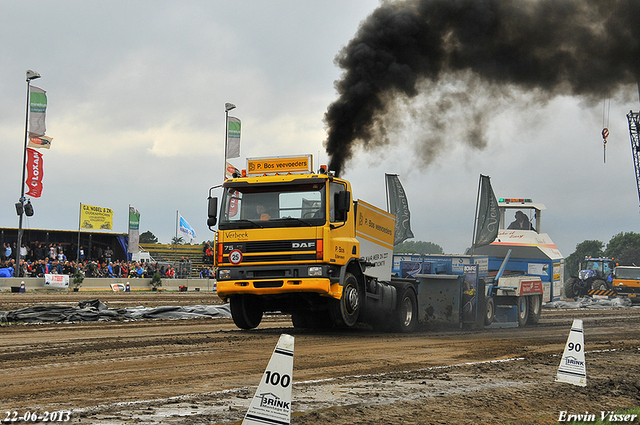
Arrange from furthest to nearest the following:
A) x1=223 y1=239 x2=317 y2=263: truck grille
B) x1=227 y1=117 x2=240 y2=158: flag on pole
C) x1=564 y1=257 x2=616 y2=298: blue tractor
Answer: x1=564 y1=257 x2=616 y2=298: blue tractor, x1=227 y1=117 x2=240 y2=158: flag on pole, x1=223 y1=239 x2=317 y2=263: truck grille

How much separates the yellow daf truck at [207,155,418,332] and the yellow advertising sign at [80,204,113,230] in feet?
101

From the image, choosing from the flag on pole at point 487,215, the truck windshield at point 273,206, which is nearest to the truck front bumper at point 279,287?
the truck windshield at point 273,206

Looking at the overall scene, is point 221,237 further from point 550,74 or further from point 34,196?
point 34,196

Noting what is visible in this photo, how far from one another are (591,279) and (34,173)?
3390cm

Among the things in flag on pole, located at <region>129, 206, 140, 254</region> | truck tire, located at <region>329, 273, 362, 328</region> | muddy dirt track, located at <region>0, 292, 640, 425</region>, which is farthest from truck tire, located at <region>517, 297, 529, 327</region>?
flag on pole, located at <region>129, 206, 140, 254</region>

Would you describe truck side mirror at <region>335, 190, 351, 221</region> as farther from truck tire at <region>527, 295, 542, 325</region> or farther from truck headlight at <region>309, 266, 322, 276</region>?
truck tire at <region>527, 295, 542, 325</region>

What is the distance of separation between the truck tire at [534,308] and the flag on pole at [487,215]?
2.17m

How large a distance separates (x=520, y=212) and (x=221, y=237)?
525 inches

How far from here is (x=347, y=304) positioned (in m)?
12.2

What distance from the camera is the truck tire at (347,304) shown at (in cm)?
1191

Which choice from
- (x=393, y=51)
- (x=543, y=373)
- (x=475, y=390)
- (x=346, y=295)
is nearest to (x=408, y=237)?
(x=393, y=51)

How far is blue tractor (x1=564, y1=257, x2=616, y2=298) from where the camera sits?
40.3m

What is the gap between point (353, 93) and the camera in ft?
53.9

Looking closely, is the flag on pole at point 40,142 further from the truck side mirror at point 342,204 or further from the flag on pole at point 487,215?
the truck side mirror at point 342,204
